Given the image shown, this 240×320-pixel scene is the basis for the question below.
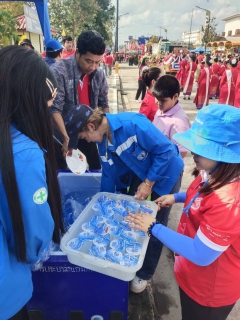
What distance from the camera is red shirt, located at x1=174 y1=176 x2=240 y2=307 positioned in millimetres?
901

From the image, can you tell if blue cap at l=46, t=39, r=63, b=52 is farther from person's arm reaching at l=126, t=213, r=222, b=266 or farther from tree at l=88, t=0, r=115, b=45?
tree at l=88, t=0, r=115, b=45

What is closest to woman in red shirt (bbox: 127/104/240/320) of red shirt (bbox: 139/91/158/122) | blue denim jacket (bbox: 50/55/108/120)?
blue denim jacket (bbox: 50/55/108/120)

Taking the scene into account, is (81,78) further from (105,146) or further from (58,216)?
(58,216)

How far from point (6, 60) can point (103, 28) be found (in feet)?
102

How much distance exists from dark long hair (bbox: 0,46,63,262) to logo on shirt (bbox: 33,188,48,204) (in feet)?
0.18

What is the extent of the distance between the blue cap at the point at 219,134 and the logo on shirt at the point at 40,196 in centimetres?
57

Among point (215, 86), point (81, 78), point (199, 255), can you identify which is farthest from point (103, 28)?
point (199, 255)

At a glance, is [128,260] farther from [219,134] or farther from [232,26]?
[232,26]

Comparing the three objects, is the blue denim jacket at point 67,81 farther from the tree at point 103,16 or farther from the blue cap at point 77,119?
the tree at point 103,16

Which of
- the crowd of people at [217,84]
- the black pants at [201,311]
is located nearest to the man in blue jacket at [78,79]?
the black pants at [201,311]

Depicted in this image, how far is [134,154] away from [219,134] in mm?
766

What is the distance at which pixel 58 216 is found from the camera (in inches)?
47.8

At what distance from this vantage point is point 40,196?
90 cm

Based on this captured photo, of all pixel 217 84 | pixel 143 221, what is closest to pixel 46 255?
pixel 143 221
